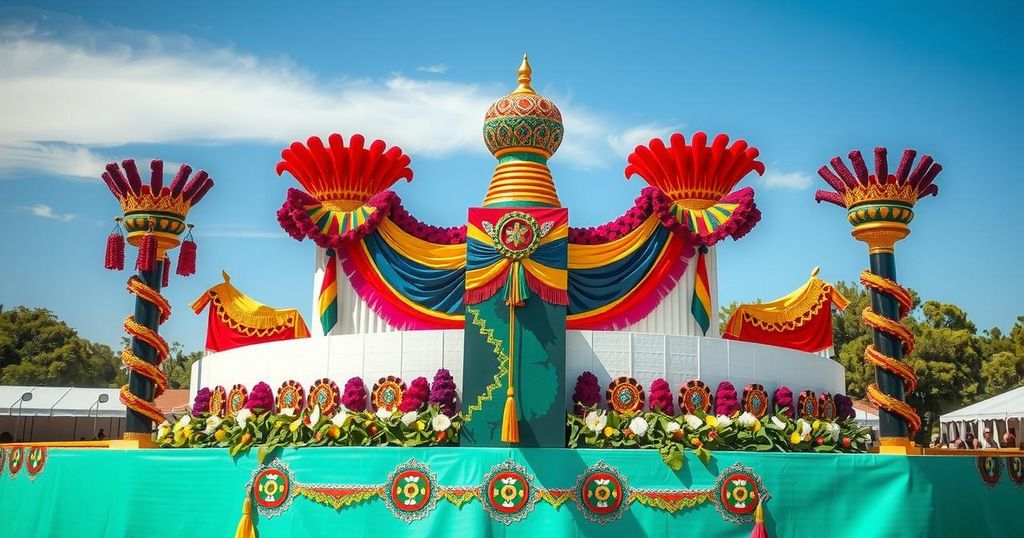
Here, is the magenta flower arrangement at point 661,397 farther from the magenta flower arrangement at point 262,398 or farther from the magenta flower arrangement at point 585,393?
the magenta flower arrangement at point 262,398

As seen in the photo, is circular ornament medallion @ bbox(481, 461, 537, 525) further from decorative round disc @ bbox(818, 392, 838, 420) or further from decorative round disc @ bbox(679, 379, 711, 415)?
decorative round disc @ bbox(818, 392, 838, 420)

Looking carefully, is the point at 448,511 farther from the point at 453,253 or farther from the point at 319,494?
the point at 453,253

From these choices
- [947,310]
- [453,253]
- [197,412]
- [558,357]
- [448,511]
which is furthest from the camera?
[947,310]

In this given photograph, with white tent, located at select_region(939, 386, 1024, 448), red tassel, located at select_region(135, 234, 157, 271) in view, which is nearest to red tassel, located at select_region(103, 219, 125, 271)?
red tassel, located at select_region(135, 234, 157, 271)

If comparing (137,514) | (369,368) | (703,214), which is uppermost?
(703,214)

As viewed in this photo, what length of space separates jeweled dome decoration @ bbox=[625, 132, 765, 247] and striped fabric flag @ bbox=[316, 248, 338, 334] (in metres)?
5.51

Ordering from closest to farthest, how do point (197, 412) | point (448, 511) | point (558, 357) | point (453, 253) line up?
point (448, 511), point (558, 357), point (453, 253), point (197, 412)

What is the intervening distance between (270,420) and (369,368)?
5.15 ft

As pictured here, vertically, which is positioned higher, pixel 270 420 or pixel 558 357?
pixel 558 357

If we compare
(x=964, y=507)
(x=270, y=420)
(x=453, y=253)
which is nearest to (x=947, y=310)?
(x=964, y=507)

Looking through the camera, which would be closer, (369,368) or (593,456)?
(593,456)

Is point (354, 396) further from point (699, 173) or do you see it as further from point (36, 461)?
point (699, 173)

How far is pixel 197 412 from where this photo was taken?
14.6 m

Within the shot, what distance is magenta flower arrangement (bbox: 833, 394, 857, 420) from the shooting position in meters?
14.7
